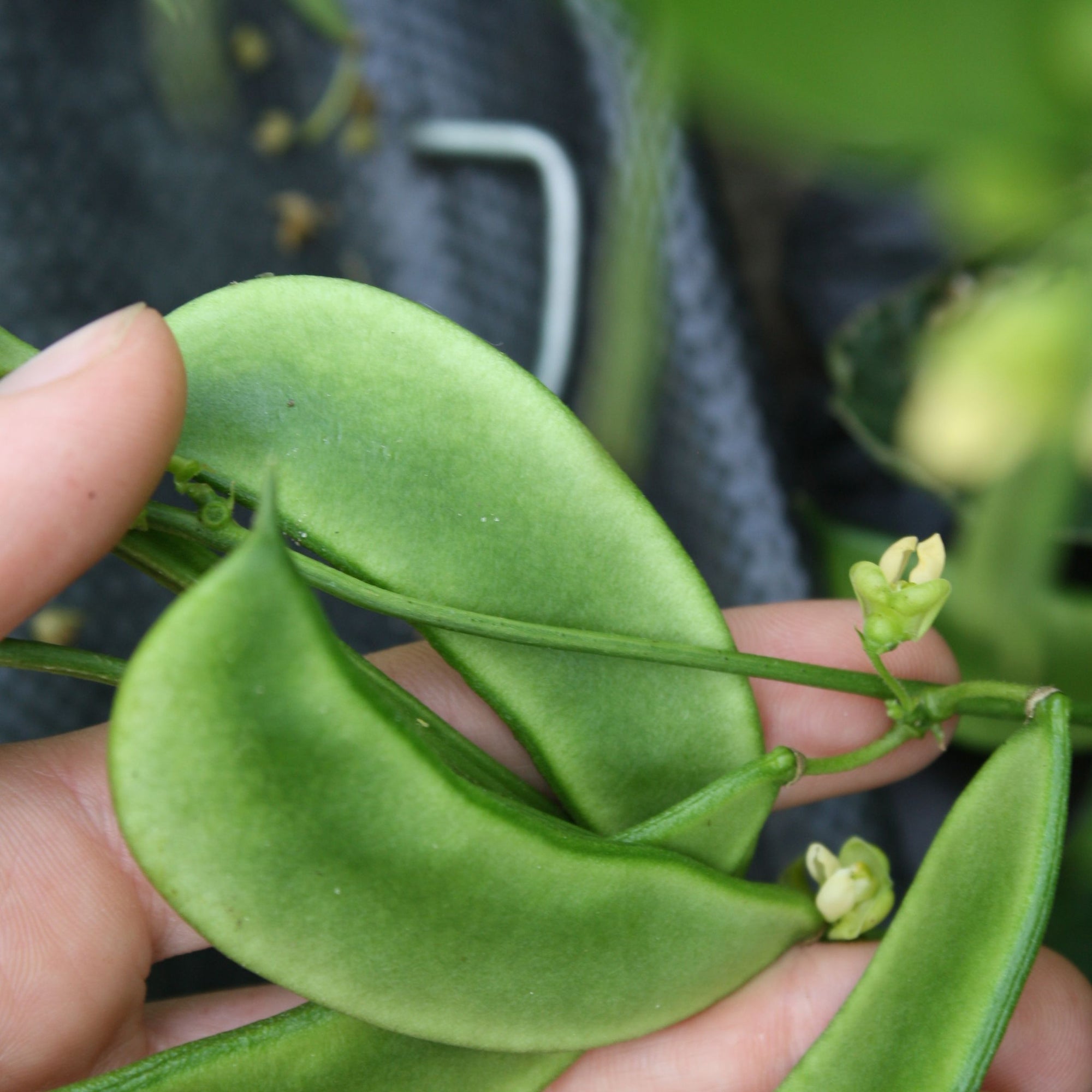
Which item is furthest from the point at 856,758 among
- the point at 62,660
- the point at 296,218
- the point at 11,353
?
the point at 296,218

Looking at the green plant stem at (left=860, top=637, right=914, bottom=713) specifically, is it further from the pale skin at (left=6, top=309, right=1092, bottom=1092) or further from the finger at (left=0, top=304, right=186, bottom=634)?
the finger at (left=0, top=304, right=186, bottom=634)

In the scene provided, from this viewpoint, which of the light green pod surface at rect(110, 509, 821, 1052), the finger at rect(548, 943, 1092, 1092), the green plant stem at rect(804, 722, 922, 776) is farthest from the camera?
the finger at rect(548, 943, 1092, 1092)

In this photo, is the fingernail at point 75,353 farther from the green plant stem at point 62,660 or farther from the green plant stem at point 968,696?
the green plant stem at point 968,696

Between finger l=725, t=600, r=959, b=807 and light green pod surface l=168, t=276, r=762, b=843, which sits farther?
finger l=725, t=600, r=959, b=807

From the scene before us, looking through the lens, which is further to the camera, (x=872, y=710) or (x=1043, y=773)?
(x=872, y=710)

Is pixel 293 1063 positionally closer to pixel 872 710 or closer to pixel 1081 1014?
pixel 872 710

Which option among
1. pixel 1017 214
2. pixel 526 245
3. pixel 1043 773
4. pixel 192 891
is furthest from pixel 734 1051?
pixel 526 245

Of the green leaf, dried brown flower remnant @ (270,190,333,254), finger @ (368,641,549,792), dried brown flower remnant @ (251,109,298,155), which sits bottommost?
finger @ (368,641,549,792)

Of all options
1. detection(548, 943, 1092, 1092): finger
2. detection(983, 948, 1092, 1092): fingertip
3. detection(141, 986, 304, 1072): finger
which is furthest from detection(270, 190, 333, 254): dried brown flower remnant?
detection(983, 948, 1092, 1092): fingertip
